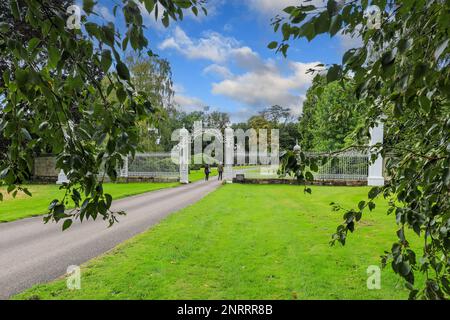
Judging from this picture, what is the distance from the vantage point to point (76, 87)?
1.28 m

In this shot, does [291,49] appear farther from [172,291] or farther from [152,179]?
[152,179]

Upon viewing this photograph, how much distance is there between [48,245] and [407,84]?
23.2 feet

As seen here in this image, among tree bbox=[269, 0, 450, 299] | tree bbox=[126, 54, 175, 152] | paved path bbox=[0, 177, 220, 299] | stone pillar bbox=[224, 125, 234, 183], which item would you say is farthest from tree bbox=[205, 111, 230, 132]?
tree bbox=[269, 0, 450, 299]

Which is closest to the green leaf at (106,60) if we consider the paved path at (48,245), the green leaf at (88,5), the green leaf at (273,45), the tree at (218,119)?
the green leaf at (88,5)

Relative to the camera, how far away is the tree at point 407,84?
101 cm

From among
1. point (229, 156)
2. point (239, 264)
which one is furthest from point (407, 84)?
point (229, 156)

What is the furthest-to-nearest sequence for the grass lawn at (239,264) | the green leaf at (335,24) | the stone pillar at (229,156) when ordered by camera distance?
the stone pillar at (229,156) < the grass lawn at (239,264) < the green leaf at (335,24)

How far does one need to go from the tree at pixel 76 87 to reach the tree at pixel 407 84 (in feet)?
2.04

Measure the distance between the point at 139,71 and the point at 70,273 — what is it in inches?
979

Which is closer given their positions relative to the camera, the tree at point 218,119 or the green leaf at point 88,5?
the green leaf at point 88,5

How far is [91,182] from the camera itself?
152 centimetres

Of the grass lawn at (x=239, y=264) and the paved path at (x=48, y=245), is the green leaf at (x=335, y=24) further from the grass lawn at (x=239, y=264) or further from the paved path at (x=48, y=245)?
the paved path at (x=48, y=245)

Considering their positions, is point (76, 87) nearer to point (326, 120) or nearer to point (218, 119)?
point (326, 120)
